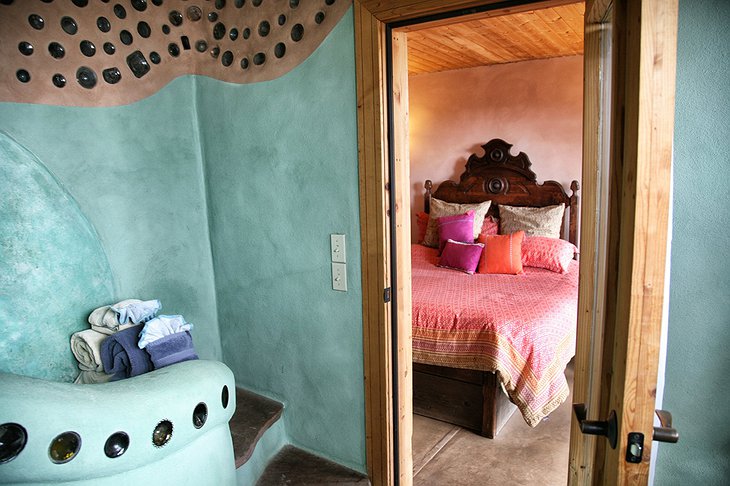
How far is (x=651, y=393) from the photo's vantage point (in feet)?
2.95

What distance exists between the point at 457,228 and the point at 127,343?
319 centimetres

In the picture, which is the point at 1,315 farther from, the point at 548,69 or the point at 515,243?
the point at 548,69

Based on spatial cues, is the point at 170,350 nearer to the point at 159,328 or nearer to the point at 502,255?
the point at 159,328

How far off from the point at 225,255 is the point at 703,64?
1995 millimetres

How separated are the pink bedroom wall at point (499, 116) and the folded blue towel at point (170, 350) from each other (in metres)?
3.70

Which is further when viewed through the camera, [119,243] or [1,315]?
[119,243]

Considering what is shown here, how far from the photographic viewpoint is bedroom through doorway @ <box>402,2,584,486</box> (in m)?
2.68

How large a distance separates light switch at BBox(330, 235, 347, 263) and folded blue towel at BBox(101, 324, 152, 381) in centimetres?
80

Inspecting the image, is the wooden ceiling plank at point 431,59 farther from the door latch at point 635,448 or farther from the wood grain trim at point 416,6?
the door latch at point 635,448

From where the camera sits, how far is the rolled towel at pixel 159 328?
177cm

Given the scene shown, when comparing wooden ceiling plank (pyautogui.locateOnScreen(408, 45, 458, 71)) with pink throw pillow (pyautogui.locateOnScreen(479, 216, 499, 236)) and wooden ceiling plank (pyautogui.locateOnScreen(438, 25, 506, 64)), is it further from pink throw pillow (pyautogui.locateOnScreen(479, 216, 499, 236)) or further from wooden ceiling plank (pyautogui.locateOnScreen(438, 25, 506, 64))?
pink throw pillow (pyautogui.locateOnScreen(479, 216, 499, 236))

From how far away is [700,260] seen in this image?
1.34 m

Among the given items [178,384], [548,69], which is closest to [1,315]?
[178,384]

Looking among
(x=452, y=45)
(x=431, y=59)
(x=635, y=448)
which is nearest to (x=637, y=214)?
(x=635, y=448)
